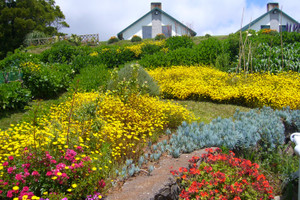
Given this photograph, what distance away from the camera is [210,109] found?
710cm

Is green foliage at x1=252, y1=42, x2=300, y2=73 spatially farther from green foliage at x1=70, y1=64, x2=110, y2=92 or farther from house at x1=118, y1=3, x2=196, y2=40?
house at x1=118, y1=3, x2=196, y2=40

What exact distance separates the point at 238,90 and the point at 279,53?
3.99 m

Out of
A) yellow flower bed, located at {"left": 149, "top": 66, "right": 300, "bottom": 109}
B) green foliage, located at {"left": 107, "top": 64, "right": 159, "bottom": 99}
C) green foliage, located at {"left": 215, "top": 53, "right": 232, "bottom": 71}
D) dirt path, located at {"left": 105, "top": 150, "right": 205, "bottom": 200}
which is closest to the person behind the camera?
dirt path, located at {"left": 105, "top": 150, "right": 205, "bottom": 200}

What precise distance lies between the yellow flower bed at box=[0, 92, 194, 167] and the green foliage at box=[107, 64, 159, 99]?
0.30 meters

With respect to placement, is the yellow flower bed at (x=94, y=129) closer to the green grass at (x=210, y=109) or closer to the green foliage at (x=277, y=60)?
the green grass at (x=210, y=109)

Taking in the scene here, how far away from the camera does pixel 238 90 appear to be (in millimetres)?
7676

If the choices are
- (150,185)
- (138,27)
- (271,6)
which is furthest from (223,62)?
(271,6)

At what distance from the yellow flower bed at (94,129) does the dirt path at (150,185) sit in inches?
19.2

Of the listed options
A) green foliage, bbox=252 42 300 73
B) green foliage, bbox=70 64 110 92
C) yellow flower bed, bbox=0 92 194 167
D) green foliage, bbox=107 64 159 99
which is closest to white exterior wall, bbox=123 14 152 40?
Result: green foliage, bbox=252 42 300 73

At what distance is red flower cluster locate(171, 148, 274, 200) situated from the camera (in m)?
3.08

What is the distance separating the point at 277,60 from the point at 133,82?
6.71 meters

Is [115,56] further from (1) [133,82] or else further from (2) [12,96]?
(1) [133,82]

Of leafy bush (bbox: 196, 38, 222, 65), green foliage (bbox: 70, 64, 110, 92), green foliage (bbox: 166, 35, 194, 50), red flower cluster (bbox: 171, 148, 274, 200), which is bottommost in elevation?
red flower cluster (bbox: 171, 148, 274, 200)

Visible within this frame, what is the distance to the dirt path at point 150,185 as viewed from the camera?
9.36 ft
